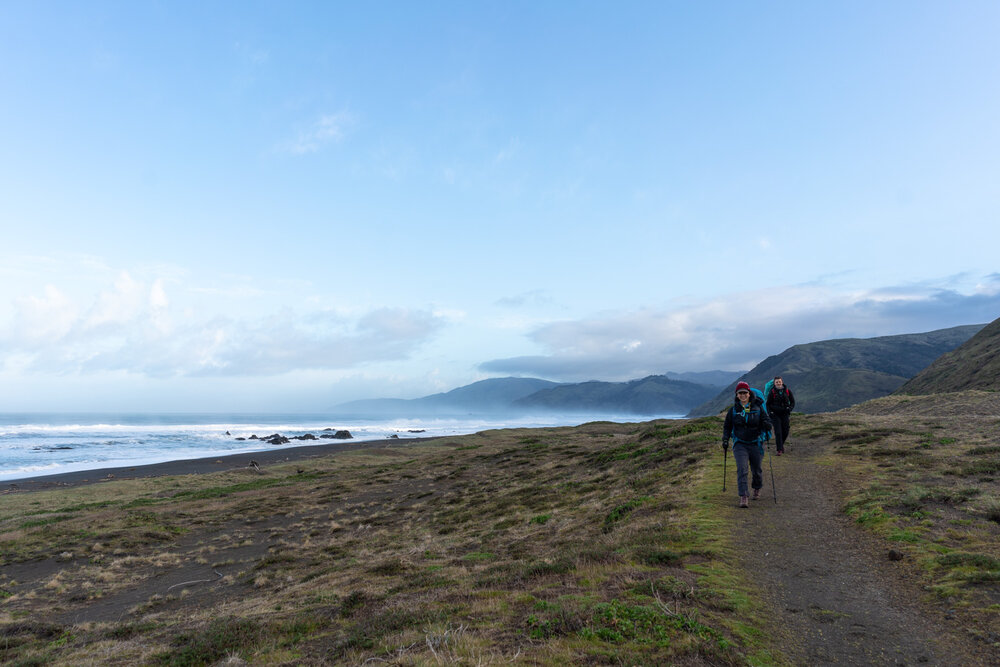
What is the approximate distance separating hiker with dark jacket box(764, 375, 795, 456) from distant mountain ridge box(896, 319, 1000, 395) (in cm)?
6182

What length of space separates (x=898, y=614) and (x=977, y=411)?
32.9 meters

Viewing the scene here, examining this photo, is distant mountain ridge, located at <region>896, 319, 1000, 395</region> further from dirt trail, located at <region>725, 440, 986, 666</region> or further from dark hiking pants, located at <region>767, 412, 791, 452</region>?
dirt trail, located at <region>725, 440, 986, 666</region>

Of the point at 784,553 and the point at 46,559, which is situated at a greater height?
the point at 784,553

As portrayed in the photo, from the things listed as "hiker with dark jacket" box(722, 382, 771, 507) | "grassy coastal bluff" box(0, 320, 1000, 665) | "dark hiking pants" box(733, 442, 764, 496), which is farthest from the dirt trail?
"hiker with dark jacket" box(722, 382, 771, 507)

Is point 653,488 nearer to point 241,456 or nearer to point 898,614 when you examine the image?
point 898,614

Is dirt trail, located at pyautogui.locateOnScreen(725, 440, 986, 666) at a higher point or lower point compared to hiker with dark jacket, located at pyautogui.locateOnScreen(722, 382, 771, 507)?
lower

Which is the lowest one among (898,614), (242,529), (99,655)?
(242,529)

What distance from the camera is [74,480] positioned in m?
47.2

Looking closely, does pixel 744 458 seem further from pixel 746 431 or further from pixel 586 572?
pixel 586 572

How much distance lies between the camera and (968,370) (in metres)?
82.1

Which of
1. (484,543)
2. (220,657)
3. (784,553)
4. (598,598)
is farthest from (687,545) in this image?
(220,657)

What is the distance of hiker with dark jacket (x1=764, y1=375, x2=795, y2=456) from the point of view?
19.4 m

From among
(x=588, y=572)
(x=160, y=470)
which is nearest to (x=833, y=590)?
(x=588, y=572)

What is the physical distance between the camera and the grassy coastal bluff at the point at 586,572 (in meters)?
6.05
